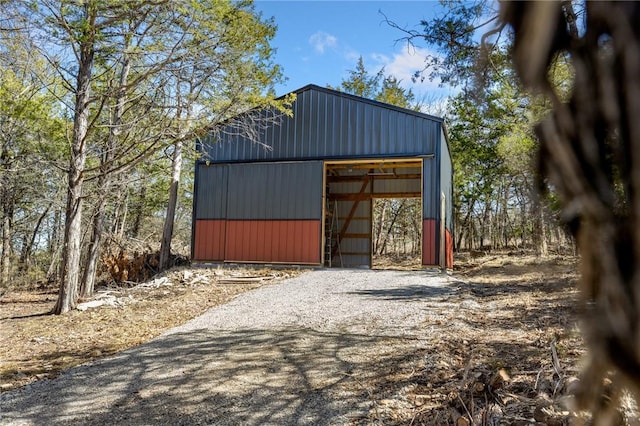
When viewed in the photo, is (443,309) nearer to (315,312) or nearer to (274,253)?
(315,312)

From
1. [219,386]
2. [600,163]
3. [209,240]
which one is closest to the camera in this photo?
[600,163]

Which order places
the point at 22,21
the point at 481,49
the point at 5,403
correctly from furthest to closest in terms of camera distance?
the point at 22,21 < the point at 5,403 < the point at 481,49

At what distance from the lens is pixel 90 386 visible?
3521 mm

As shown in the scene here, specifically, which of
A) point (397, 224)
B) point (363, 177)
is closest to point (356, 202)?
point (363, 177)

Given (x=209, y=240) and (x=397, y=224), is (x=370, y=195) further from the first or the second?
(x=397, y=224)

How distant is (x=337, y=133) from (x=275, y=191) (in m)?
2.41

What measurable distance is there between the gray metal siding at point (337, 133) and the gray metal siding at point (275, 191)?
0.33 m

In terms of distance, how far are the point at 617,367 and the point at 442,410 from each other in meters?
2.36

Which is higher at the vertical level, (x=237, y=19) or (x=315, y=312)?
(x=237, y=19)

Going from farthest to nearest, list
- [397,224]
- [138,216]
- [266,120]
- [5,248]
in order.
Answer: [397,224] < [138,216] < [5,248] < [266,120]

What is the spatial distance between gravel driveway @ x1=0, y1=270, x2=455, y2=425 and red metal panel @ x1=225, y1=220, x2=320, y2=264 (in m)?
5.32

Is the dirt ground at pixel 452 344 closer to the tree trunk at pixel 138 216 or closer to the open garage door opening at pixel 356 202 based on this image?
the open garage door opening at pixel 356 202

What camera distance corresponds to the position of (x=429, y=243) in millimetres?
10938

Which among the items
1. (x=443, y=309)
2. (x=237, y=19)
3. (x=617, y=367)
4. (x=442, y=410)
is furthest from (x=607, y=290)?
(x=237, y=19)
